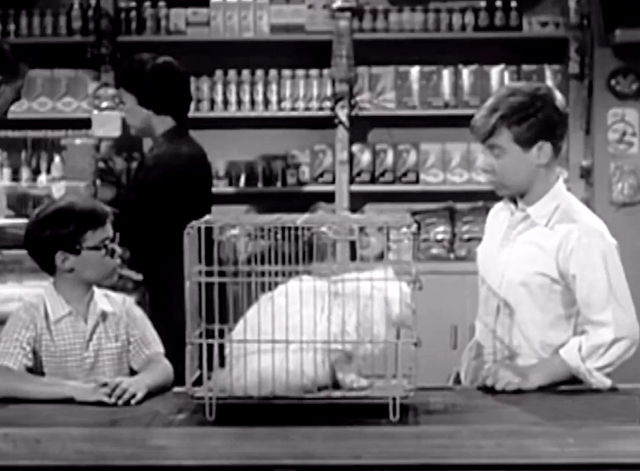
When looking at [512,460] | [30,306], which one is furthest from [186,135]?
[512,460]

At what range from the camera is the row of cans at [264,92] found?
15.7 feet

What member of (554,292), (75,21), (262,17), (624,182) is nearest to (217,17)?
(262,17)

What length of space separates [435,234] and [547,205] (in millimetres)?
2728

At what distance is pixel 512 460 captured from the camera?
1.52m

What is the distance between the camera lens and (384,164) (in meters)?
4.88

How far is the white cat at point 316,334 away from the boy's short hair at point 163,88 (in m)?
2.16

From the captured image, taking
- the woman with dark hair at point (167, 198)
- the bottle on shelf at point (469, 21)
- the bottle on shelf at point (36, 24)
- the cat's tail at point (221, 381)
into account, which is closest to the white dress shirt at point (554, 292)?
the cat's tail at point (221, 381)

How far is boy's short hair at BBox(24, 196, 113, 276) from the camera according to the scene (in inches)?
92.7

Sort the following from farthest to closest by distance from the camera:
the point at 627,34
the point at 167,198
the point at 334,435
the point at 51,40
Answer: the point at 51,40, the point at 627,34, the point at 167,198, the point at 334,435

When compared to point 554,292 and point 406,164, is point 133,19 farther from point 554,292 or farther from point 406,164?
point 554,292

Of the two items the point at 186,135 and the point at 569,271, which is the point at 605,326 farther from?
the point at 186,135

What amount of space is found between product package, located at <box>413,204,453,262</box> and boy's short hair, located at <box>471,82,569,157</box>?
2.72m

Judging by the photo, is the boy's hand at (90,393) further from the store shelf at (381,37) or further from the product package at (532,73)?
the product package at (532,73)

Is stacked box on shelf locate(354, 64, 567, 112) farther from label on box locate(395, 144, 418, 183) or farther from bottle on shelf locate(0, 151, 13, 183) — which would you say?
bottle on shelf locate(0, 151, 13, 183)
